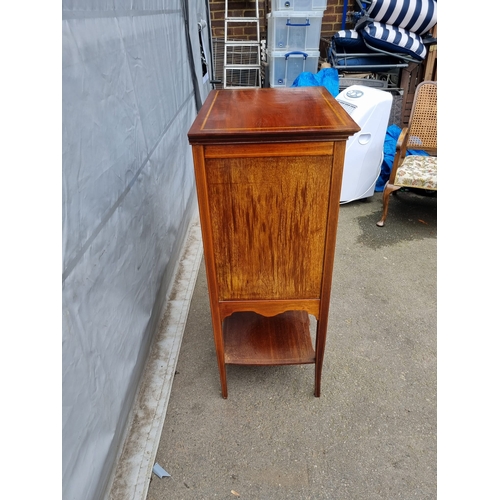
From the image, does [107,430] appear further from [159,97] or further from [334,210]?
[159,97]

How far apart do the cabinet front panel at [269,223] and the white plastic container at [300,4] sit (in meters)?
3.17

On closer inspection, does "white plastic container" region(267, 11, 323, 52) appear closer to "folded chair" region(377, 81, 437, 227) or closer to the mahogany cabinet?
"folded chair" region(377, 81, 437, 227)

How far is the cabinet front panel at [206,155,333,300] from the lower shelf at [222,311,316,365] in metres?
0.33

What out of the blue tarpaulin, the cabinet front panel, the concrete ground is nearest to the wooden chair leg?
the blue tarpaulin

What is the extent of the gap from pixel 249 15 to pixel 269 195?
3.89 metres

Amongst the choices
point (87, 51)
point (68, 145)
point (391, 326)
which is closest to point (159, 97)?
point (87, 51)

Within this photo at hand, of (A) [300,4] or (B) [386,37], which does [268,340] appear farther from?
(A) [300,4]

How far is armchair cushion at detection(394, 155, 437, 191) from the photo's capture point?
2.47m

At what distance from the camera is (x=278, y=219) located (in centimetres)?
104

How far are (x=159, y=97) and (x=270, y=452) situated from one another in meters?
1.62

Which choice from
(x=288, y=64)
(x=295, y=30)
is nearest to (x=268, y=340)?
(x=288, y=64)

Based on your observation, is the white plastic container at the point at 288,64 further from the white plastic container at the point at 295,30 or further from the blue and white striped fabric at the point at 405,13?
the blue and white striped fabric at the point at 405,13

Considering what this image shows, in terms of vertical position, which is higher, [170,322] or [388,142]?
[388,142]

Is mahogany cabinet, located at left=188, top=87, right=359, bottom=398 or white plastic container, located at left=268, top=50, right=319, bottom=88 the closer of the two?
mahogany cabinet, located at left=188, top=87, right=359, bottom=398
